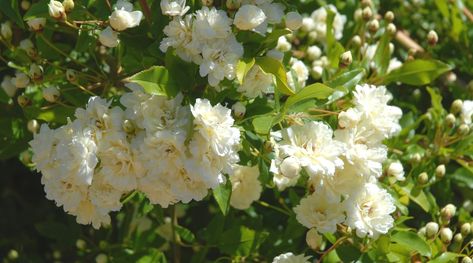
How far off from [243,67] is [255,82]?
0.09m

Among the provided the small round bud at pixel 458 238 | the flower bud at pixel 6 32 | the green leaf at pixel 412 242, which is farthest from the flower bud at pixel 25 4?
the small round bud at pixel 458 238

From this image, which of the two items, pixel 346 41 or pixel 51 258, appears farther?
pixel 51 258

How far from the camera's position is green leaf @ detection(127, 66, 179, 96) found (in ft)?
4.62

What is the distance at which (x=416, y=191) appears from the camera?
1884 mm

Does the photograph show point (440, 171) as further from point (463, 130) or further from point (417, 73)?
point (417, 73)

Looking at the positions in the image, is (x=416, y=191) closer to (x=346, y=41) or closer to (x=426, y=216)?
(x=426, y=216)

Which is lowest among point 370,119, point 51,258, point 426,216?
point 51,258

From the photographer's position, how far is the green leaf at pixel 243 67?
147 centimetres

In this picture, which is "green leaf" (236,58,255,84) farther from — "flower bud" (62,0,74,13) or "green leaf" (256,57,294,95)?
"flower bud" (62,0,74,13)

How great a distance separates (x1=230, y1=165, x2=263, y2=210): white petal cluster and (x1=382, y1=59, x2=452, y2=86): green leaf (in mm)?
417

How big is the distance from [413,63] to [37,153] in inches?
38.3

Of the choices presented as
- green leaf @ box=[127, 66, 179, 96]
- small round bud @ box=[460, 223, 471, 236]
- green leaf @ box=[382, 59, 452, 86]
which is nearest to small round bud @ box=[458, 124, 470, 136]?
green leaf @ box=[382, 59, 452, 86]

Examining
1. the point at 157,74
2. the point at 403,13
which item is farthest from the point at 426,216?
the point at 157,74

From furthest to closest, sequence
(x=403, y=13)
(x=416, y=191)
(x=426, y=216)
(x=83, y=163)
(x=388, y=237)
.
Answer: (x=403, y=13)
(x=426, y=216)
(x=416, y=191)
(x=388, y=237)
(x=83, y=163)
